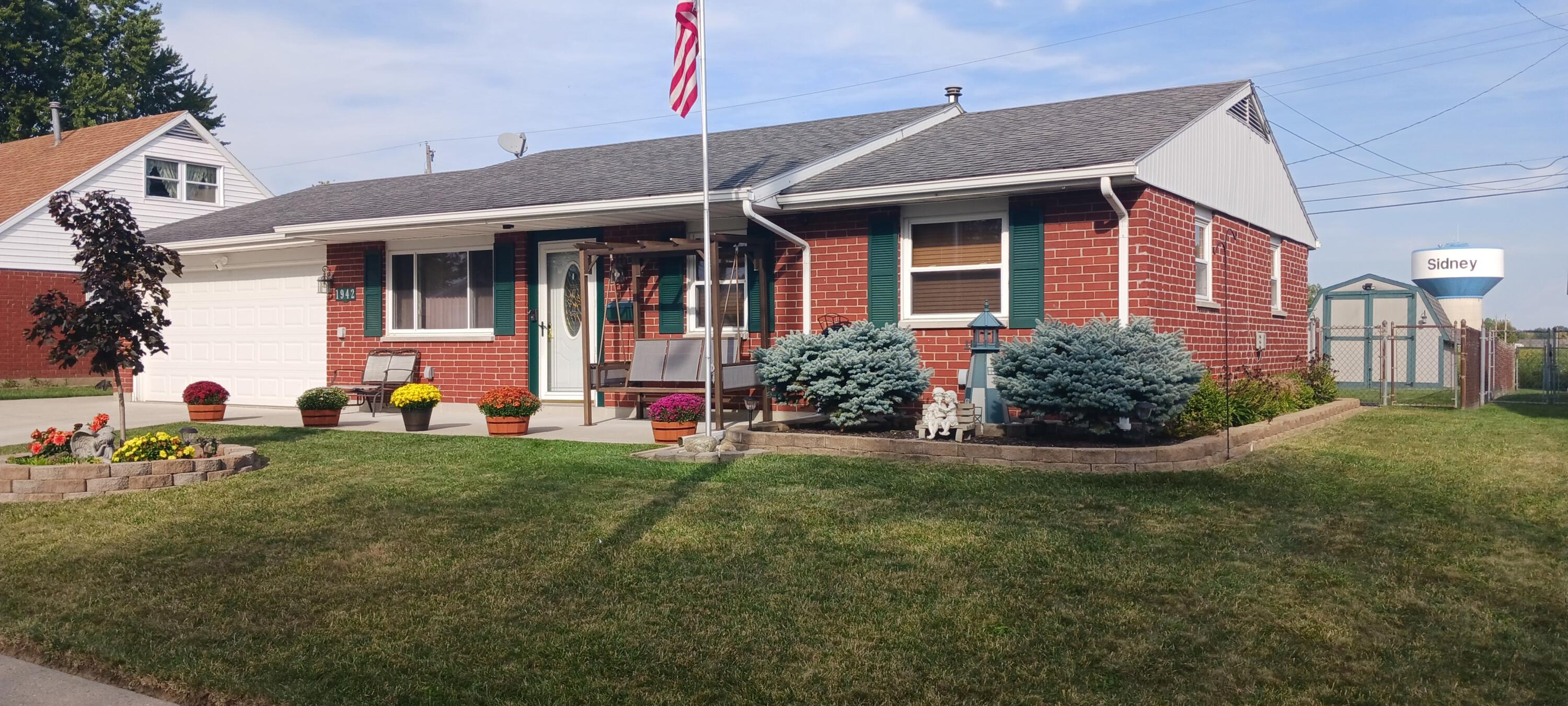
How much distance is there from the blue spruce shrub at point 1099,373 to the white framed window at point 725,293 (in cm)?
421

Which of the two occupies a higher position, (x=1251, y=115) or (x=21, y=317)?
(x=1251, y=115)

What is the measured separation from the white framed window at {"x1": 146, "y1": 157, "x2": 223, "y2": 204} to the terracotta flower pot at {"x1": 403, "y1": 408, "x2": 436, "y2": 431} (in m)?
19.3

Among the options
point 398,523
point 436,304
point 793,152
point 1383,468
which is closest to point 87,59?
A: point 436,304

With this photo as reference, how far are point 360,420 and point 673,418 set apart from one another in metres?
5.20

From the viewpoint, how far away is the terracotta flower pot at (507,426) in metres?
11.4

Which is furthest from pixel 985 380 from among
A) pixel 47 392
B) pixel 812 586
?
pixel 47 392

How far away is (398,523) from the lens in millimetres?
6859

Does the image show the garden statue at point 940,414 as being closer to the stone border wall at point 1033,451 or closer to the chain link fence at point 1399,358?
the stone border wall at point 1033,451

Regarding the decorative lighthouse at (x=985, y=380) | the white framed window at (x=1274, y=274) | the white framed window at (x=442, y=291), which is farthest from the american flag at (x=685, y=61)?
the white framed window at (x=1274, y=274)

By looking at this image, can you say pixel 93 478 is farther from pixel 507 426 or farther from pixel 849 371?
pixel 849 371

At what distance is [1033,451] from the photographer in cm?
897

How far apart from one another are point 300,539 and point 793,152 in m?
9.08

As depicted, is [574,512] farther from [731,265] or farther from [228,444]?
[731,265]

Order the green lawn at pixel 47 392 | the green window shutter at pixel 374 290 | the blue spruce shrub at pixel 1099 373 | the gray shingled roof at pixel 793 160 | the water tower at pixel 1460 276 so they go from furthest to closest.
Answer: the water tower at pixel 1460 276 < the green lawn at pixel 47 392 < the green window shutter at pixel 374 290 < the gray shingled roof at pixel 793 160 < the blue spruce shrub at pixel 1099 373
